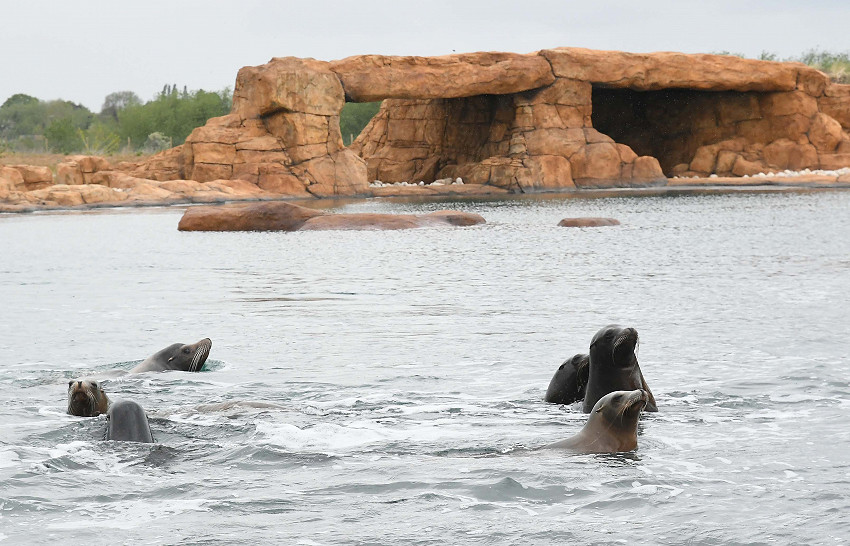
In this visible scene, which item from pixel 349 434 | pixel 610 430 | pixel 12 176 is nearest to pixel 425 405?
pixel 349 434

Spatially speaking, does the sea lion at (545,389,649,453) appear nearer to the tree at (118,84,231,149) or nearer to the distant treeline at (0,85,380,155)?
the distant treeline at (0,85,380,155)

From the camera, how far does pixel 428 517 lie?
14.6 ft

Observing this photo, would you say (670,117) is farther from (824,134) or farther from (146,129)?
(146,129)

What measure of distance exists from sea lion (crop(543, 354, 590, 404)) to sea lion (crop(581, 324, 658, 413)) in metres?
0.31

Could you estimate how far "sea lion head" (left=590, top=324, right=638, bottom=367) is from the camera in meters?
5.97

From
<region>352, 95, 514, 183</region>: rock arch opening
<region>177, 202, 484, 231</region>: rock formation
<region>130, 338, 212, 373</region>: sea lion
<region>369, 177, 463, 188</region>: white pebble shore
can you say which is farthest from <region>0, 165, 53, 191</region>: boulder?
<region>130, 338, 212, 373</region>: sea lion

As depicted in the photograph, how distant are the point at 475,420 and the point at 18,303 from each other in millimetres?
7866

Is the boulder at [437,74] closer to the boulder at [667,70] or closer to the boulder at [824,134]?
the boulder at [667,70]

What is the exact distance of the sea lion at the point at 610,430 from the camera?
17.2ft

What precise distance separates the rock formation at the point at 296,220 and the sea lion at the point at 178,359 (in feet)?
47.4

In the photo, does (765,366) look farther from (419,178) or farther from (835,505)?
(419,178)

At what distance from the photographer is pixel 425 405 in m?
6.55

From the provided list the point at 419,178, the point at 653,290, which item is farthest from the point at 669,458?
the point at 419,178

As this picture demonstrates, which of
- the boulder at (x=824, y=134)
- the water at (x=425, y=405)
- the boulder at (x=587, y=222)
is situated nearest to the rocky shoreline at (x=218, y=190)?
the boulder at (x=824, y=134)
